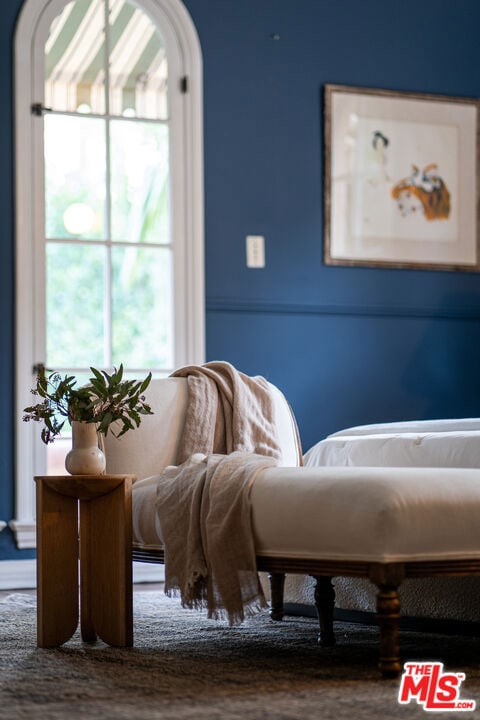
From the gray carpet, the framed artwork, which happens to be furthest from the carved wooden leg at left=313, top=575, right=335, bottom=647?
the framed artwork

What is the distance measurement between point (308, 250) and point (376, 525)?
3.04 meters

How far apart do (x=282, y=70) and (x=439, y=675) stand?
11.6 feet

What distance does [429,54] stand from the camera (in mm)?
5523

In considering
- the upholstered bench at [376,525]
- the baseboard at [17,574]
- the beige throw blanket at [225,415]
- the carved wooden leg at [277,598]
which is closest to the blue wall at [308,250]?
the baseboard at [17,574]

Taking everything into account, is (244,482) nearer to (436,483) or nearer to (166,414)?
(436,483)

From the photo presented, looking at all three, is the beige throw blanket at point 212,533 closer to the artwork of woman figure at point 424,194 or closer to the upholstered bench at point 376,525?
the upholstered bench at point 376,525

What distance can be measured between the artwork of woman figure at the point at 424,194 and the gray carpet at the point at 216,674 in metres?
2.62

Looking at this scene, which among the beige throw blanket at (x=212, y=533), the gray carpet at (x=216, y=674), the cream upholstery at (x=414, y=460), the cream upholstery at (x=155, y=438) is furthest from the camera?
the cream upholstery at (x=155, y=438)

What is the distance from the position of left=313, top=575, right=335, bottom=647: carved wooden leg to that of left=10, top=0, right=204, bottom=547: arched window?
211 cm

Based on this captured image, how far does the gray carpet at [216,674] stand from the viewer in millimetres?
2051

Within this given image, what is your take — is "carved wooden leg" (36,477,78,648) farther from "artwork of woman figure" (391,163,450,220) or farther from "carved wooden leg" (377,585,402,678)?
"artwork of woman figure" (391,163,450,220)

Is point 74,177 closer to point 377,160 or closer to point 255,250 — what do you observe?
point 255,250

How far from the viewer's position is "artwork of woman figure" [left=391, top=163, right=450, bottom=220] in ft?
17.6

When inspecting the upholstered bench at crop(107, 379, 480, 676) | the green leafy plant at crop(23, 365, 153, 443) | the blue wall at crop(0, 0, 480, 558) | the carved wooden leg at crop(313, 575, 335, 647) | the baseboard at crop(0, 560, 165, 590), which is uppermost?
the blue wall at crop(0, 0, 480, 558)
